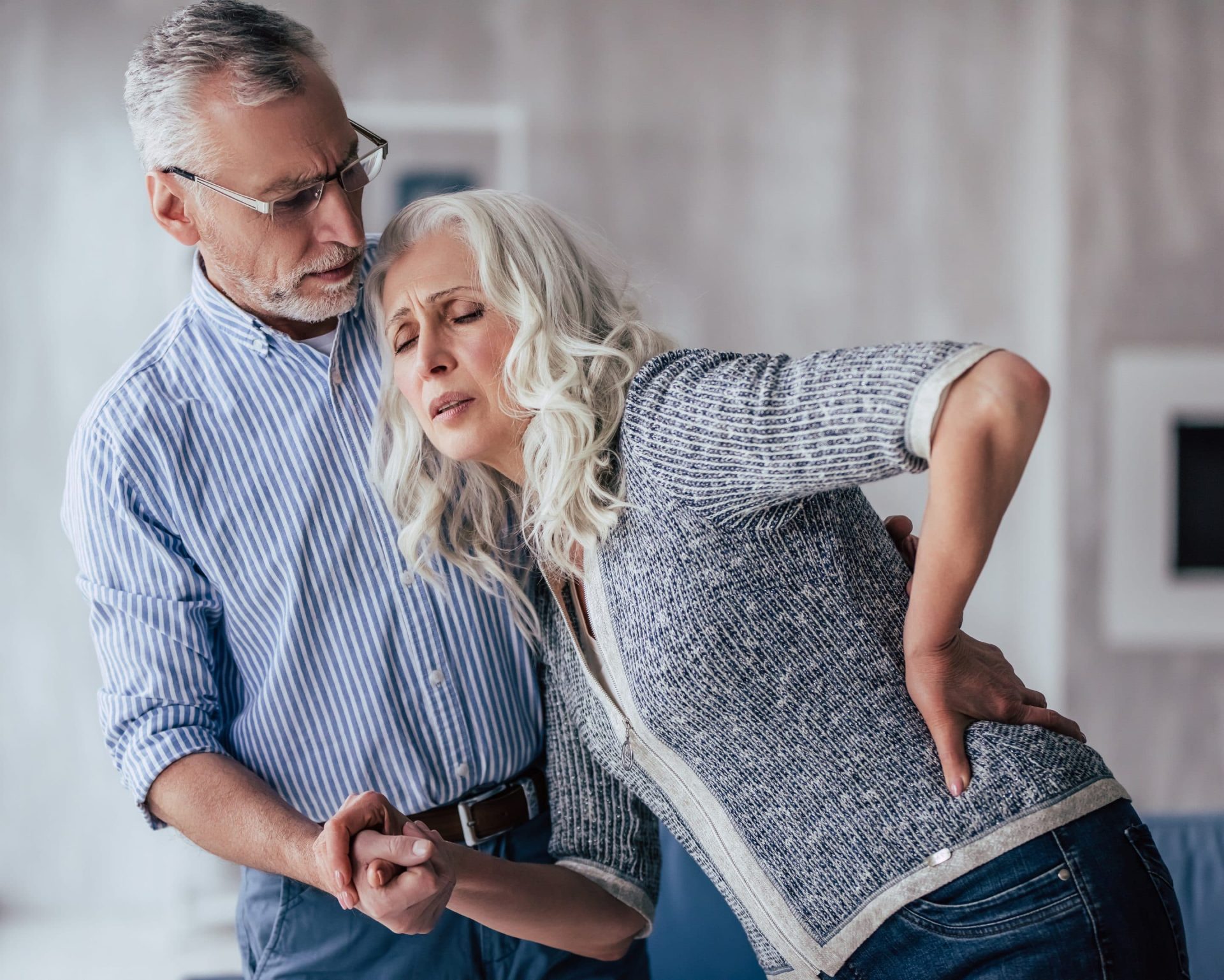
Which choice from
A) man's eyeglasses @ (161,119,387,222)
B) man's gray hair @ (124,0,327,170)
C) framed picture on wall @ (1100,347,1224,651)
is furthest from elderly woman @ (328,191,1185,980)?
framed picture on wall @ (1100,347,1224,651)

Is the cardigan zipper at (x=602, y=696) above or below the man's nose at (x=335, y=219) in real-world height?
below

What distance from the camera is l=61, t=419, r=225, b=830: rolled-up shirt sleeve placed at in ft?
4.64

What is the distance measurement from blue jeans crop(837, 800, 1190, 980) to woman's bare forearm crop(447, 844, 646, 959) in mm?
528

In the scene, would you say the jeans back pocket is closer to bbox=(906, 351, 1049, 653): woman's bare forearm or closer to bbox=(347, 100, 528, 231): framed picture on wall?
bbox=(906, 351, 1049, 653): woman's bare forearm

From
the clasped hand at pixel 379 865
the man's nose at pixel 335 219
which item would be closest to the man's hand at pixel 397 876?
the clasped hand at pixel 379 865

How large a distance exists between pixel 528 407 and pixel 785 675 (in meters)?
0.45

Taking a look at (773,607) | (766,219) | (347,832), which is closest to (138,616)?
(347,832)

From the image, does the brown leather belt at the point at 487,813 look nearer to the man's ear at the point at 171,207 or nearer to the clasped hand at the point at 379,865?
the clasped hand at the point at 379,865

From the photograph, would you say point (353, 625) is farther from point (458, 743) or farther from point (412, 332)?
point (412, 332)

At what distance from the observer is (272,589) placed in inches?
57.7

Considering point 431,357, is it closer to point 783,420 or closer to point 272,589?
point 272,589

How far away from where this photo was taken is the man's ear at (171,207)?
1.47 meters

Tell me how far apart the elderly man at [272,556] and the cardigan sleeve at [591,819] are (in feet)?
0.20

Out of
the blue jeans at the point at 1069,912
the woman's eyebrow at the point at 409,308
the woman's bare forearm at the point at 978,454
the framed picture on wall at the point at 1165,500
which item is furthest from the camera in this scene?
the framed picture on wall at the point at 1165,500
